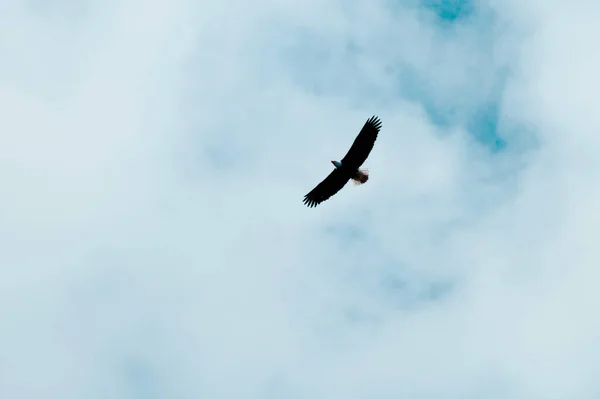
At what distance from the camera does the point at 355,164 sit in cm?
5500

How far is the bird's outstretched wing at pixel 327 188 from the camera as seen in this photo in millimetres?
55688

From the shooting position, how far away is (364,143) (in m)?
54.0

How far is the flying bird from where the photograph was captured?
53875 mm

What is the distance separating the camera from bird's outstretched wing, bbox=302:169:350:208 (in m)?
55.7

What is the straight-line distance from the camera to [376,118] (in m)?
54.0

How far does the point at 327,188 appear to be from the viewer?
5644 cm

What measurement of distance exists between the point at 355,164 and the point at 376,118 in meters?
2.91

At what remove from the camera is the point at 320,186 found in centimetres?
5619

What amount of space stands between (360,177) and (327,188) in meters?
2.07

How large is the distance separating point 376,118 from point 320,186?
528 centimetres

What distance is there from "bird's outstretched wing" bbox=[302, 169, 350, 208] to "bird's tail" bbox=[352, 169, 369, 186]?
0.47m

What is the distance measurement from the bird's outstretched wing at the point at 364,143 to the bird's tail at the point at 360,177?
3.49 ft

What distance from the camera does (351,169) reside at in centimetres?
5525

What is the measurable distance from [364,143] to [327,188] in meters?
3.98
